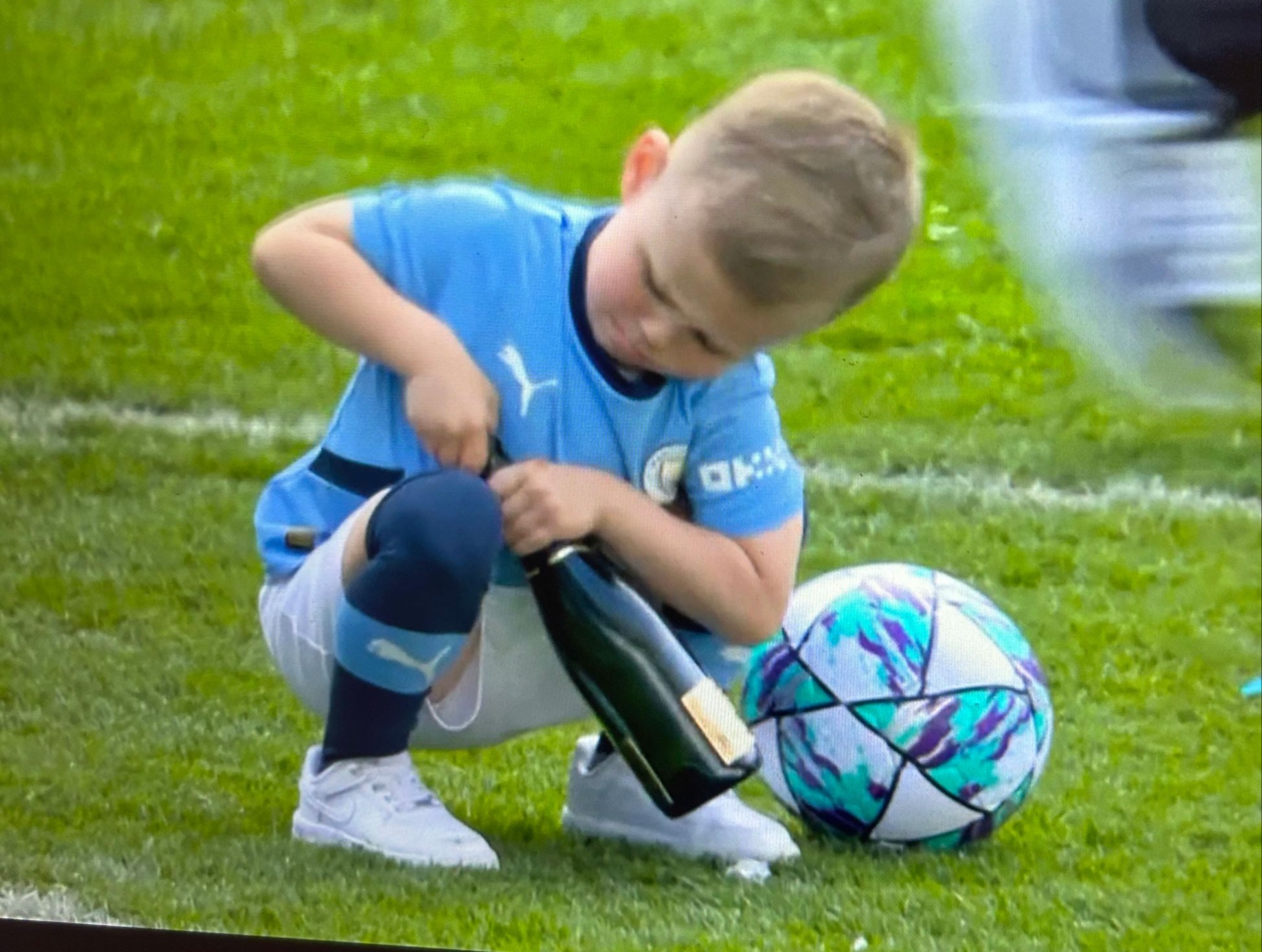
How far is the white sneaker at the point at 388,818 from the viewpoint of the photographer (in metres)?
1.26

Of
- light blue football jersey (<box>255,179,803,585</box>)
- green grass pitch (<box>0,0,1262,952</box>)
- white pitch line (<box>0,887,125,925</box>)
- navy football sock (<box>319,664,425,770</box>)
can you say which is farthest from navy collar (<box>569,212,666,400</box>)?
white pitch line (<box>0,887,125,925</box>)

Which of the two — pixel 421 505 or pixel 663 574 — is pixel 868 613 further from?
pixel 421 505

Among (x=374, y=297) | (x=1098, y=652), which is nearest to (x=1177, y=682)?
(x=1098, y=652)

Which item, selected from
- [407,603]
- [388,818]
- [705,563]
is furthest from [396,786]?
[705,563]

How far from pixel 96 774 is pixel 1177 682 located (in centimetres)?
76

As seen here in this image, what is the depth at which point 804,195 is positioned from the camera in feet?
3.74

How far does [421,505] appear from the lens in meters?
1.18

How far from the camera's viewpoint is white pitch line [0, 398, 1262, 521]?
1420 mm

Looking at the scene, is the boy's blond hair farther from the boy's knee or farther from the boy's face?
the boy's knee

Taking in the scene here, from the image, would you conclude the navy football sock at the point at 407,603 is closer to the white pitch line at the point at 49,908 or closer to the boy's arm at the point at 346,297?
the boy's arm at the point at 346,297

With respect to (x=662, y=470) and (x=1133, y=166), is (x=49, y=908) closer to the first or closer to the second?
(x=662, y=470)

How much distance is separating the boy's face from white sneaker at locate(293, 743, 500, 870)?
305 millimetres

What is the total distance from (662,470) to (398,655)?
0.66 ft

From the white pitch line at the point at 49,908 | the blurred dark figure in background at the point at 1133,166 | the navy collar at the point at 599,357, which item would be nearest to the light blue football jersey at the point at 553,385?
the navy collar at the point at 599,357
